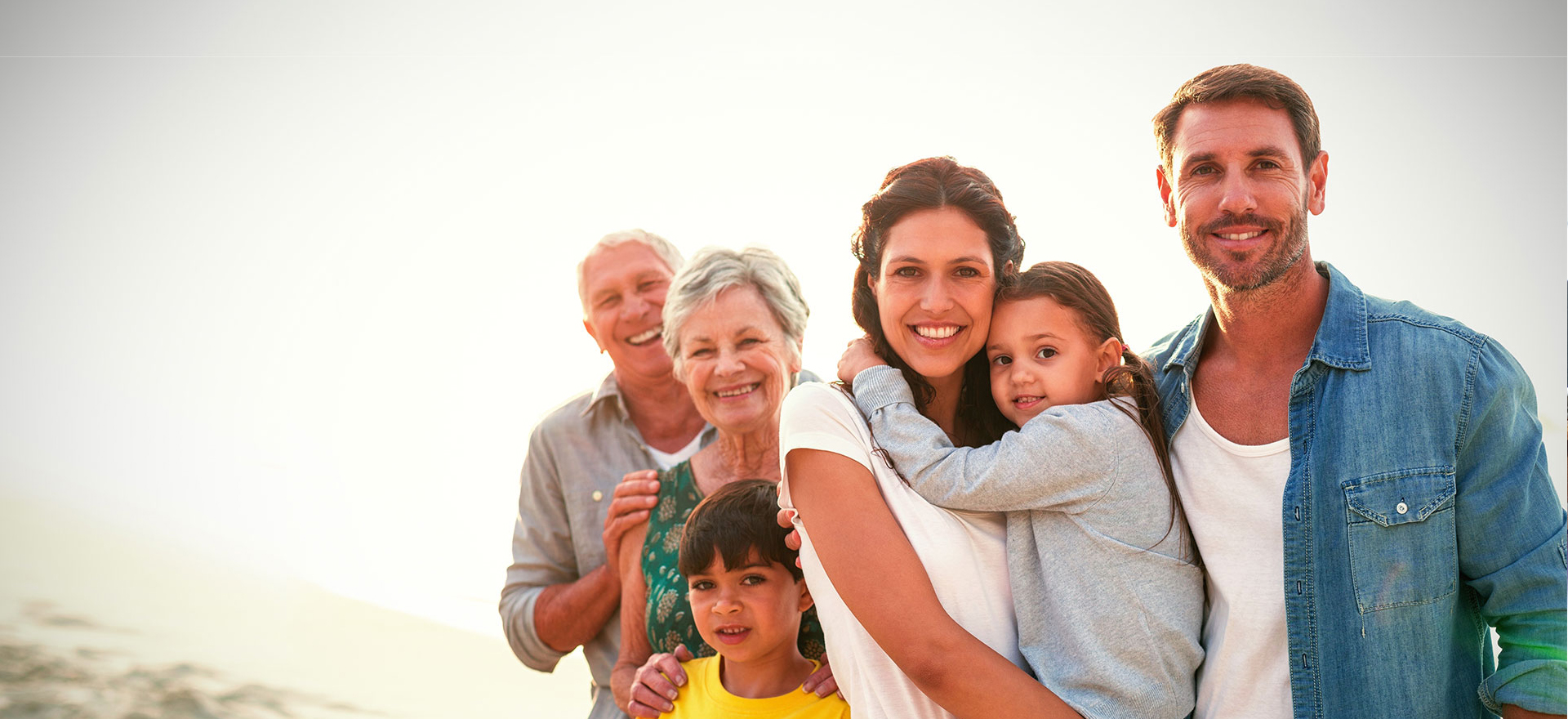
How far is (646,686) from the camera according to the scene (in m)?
3.02

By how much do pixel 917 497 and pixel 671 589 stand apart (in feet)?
3.44

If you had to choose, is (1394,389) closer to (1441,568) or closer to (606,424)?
(1441,568)

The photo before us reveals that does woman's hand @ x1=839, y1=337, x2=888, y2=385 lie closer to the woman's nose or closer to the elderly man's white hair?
the woman's nose

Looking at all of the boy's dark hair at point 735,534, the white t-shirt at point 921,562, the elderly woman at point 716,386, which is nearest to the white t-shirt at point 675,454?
the elderly woman at point 716,386

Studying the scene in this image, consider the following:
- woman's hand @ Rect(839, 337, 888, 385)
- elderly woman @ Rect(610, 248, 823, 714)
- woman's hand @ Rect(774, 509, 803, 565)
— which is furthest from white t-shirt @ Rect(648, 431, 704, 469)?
woman's hand @ Rect(839, 337, 888, 385)

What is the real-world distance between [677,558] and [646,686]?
0.37 m

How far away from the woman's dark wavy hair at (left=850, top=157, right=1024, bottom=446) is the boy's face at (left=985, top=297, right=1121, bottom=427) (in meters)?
0.15

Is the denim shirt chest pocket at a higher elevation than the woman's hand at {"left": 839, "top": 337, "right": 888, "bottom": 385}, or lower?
lower

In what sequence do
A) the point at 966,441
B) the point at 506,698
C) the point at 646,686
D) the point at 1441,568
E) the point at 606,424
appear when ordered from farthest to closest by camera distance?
1. the point at 506,698
2. the point at 606,424
3. the point at 646,686
4. the point at 966,441
5. the point at 1441,568

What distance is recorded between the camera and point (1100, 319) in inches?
104

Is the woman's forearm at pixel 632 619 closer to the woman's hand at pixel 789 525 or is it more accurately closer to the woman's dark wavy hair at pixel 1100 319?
the woman's hand at pixel 789 525

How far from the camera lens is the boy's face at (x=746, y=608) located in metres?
2.88

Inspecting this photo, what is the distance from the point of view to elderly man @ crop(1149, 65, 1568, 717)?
2.48m

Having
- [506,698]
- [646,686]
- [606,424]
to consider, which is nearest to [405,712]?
[506,698]
